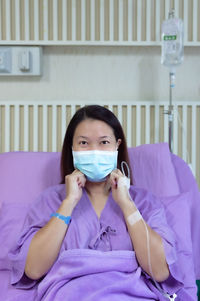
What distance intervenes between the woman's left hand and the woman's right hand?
4.3 inches

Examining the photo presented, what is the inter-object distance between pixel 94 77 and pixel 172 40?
1.67 ft

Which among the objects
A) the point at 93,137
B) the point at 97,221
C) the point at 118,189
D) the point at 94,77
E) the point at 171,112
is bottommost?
the point at 97,221

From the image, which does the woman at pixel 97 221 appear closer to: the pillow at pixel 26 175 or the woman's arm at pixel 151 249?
the woman's arm at pixel 151 249

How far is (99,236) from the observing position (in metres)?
1.34

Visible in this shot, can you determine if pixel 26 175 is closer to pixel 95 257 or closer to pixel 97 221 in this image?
pixel 97 221

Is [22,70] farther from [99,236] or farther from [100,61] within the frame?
[99,236]

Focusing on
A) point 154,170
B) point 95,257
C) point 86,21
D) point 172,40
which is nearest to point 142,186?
point 154,170

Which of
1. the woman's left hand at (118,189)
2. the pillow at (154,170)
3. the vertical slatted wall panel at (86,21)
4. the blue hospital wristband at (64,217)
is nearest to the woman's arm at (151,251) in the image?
the woman's left hand at (118,189)

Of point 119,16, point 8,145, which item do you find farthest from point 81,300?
point 119,16

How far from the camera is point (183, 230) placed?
58.2 inches

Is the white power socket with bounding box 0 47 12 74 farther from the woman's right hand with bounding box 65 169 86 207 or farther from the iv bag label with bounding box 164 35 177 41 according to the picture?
the woman's right hand with bounding box 65 169 86 207

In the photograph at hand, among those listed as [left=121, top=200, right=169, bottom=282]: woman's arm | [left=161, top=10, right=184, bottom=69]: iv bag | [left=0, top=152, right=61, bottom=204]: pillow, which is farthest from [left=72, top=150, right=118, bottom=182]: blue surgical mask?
[left=161, top=10, right=184, bottom=69]: iv bag

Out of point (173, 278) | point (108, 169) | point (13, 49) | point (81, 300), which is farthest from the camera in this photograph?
point (13, 49)

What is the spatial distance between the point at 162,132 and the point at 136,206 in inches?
38.4
